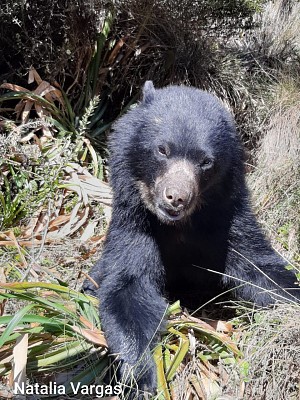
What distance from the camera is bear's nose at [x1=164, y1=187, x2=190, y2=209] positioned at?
11.2ft

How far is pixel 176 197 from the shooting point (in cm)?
341

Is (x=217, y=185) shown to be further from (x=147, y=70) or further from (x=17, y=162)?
(x=147, y=70)

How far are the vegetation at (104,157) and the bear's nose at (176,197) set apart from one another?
25.5 inches

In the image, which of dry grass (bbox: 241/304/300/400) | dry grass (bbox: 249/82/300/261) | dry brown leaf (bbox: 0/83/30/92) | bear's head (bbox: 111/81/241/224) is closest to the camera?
dry grass (bbox: 241/304/300/400)

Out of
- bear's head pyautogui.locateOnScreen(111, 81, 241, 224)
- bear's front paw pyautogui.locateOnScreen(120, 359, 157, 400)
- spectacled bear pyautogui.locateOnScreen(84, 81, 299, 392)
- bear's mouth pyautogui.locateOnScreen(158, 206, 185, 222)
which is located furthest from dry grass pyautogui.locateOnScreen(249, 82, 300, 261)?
bear's front paw pyautogui.locateOnScreen(120, 359, 157, 400)

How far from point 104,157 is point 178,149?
2814mm

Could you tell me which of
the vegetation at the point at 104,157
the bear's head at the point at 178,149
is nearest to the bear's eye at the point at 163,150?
the bear's head at the point at 178,149

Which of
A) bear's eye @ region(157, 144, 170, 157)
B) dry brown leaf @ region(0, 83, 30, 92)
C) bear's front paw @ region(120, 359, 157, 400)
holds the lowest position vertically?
bear's front paw @ region(120, 359, 157, 400)

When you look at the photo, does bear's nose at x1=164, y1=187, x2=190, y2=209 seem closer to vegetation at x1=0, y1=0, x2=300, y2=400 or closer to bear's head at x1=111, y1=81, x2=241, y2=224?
bear's head at x1=111, y1=81, x2=241, y2=224

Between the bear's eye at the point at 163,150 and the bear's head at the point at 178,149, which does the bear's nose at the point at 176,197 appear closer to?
the bear's head at the point at 178,149

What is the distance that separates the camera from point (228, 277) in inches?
157

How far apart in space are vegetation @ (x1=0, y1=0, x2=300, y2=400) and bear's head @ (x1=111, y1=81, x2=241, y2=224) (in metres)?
0.66

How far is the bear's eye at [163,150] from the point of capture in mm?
3626

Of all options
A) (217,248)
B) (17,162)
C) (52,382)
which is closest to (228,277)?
(217,248)
